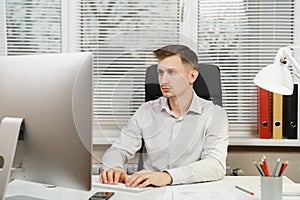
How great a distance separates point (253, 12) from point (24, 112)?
203 centimetres

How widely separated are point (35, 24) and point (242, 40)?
1.28m

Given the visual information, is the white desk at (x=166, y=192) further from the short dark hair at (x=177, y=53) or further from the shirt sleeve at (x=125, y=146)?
the short dark hair at (x=177, y=53)

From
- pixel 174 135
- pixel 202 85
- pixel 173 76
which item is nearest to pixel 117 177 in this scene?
pixel 174 135

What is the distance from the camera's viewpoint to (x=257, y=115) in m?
3.07

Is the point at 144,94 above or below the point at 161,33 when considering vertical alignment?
below

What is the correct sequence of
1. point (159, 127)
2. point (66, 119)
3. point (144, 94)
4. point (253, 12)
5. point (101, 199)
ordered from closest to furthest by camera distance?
point (66, 119)
point (101, 199)
point (159, 127)
point (144, 94)
point (253, 12)

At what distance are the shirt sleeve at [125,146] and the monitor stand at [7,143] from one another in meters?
0.73

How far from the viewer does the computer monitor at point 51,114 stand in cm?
129

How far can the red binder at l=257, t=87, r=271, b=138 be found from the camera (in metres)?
2.93

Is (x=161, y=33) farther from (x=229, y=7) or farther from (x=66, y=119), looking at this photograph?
(x=66, y=119)

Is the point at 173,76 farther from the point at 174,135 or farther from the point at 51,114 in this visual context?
the point at 51,114

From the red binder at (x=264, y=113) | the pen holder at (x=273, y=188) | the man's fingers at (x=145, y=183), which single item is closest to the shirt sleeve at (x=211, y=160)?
the man's fingers at (x=145, y=183)

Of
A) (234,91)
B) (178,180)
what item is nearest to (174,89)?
(178,180)

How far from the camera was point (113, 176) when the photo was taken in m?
1.93
